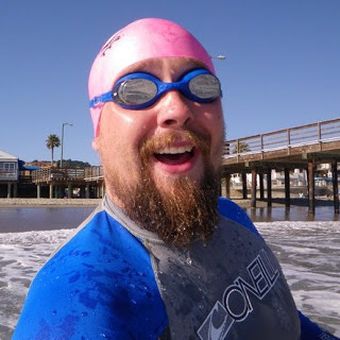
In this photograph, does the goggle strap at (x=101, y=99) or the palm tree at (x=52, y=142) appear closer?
the goggle strap at (x=101, y=99)

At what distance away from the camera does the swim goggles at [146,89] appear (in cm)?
129

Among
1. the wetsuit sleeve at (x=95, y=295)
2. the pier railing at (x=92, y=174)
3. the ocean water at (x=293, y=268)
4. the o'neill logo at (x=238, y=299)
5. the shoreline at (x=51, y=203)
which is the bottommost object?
the shoreline at (x=51, y=203)

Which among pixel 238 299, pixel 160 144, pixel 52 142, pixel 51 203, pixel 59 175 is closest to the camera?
pixel 160 144

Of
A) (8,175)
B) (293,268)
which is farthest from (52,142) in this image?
(293,268)

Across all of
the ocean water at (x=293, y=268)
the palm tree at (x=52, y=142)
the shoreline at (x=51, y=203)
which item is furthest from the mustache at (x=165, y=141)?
the palm tree at (x=52, y=142)

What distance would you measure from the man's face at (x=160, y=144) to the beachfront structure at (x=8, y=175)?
49640mm

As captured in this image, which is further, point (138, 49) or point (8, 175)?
point (8, 175)

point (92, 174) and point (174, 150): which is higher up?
point (92, 174)

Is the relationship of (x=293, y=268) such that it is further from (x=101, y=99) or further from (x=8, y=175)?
(x=8, y=175)

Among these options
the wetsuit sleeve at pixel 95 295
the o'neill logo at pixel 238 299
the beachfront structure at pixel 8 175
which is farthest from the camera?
the beachfront structure at pixel 8 175

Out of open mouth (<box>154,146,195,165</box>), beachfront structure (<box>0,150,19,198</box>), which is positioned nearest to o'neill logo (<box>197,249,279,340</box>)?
open mouth (<box>154,146,195,165</box>)

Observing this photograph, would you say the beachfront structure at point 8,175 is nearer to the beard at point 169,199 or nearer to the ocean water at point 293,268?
the ocean water at point 293,268

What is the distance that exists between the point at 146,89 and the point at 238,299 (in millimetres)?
729

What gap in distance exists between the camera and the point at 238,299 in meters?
1.36
